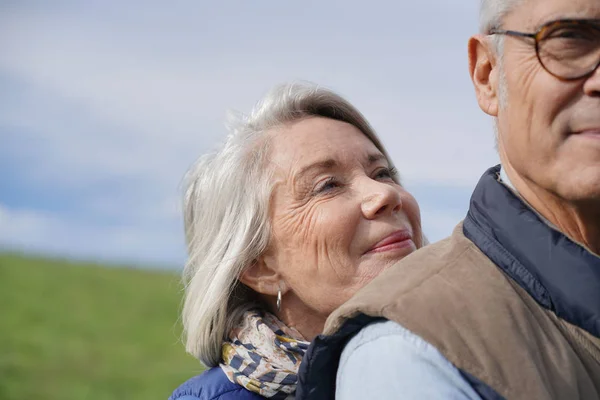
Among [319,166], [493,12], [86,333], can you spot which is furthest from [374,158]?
[86,333]

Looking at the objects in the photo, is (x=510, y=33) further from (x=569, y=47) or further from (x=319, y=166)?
(x=319, y=166)

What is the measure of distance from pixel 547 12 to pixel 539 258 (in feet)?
1.61

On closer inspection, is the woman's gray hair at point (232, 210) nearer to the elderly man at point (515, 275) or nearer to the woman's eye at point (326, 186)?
the woman's eye at point (326, 186)

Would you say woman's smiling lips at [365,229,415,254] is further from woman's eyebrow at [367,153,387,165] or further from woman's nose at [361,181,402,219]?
woman's eyebrow at [367,153,387,165]

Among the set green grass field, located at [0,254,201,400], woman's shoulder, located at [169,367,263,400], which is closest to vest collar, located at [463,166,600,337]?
woman's shoulder, located at [169,367,263,400]

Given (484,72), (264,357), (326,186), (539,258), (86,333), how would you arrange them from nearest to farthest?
(539,258), (484,72), (264,357), (326,186), (86,333)

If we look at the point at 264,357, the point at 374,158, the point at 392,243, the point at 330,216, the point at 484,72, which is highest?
the point at 484,72

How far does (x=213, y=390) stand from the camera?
10.4ft

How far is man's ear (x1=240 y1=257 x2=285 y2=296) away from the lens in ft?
11.1

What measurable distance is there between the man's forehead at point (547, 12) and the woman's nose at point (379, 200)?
1476 millimetres

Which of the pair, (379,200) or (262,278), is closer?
(379,200)

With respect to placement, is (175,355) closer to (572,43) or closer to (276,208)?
(276,208)

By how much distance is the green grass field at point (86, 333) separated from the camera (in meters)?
11.4

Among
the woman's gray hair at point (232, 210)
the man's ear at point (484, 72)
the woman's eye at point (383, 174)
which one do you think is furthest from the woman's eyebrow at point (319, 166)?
the man's ear at point (484, 72)
